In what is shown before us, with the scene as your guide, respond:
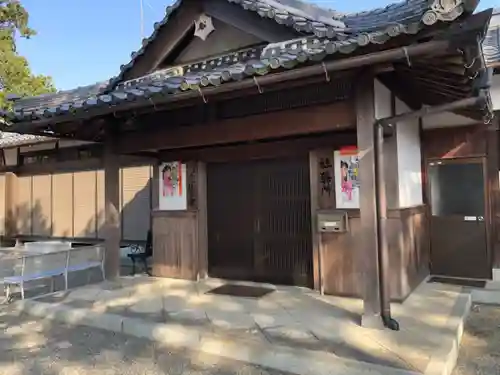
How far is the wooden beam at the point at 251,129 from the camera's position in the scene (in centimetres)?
488

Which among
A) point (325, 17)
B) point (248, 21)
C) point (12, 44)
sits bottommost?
point (325, 17)

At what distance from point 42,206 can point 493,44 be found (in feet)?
44.6

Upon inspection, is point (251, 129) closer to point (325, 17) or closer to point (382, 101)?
point (382, 101)

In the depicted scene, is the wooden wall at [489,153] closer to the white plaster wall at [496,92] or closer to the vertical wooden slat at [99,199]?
the white plaster wall at [496,92]

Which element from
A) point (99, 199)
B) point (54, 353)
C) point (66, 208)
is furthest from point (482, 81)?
point (66, 208)

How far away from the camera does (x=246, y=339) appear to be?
4.41 meters

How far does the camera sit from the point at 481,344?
179 inches

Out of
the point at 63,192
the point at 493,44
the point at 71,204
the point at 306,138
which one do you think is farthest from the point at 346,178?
the point at 63,192

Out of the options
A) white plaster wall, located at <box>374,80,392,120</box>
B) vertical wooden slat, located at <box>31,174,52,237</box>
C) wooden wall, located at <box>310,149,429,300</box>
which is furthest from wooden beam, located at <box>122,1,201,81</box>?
vertical wooden slat, located at <box>31,174,52,237</box>

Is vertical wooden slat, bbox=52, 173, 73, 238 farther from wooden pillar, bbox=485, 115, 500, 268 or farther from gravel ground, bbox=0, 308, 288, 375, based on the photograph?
wooden pillar, bbox=485, 115, 500, 268

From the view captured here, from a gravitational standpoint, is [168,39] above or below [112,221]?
above

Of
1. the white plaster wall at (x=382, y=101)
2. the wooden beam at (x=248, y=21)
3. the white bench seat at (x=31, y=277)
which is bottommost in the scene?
the white bench seat at (x=31, y=277)

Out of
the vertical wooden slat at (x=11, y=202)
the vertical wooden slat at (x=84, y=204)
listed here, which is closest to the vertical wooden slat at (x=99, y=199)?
the vertical wooden slat at (x=84, y=204)

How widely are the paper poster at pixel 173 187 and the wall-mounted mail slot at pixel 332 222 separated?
9.33 feet
